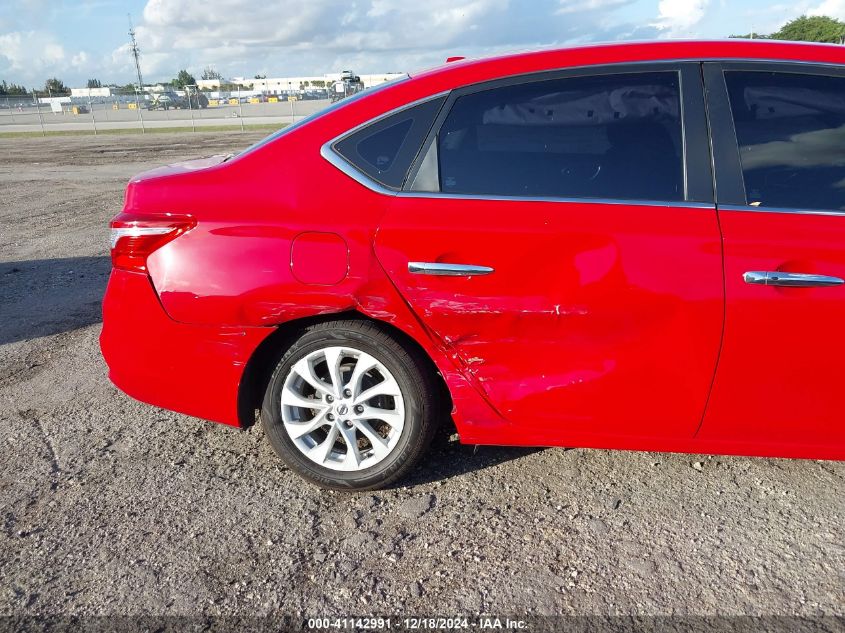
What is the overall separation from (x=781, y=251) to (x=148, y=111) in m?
48.4

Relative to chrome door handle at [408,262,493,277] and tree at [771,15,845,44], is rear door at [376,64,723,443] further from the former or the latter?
tree at [771,15,845,44]

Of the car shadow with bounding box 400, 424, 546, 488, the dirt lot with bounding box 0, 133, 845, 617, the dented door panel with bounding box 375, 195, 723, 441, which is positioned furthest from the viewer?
the car shadow with bounding box 400, 424, 546, 488

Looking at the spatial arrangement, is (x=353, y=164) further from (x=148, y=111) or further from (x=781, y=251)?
(x=148, y=111)

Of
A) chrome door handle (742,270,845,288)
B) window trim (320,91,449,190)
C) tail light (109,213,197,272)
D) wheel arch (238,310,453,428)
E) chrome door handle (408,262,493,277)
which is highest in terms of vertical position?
window trim (320,91,449,190)

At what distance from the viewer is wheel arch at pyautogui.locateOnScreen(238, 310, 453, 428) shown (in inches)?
110

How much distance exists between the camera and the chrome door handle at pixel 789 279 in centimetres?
244

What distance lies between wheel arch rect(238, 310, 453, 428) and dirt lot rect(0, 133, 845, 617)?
37 cm

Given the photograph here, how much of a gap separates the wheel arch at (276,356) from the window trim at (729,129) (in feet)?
4.21

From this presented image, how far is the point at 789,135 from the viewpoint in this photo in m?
2.62

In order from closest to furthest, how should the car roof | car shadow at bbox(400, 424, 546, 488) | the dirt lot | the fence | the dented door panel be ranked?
the dirt lot → the dented door panel → the car roof → car shadow at bbox(400, 424, 546, 488) → the fence

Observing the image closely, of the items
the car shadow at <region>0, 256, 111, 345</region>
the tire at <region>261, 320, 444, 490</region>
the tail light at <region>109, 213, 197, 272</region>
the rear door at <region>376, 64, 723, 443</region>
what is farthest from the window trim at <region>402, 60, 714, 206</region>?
the car shadow at <region>0, 256, 111, 345</region>

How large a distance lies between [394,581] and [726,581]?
1.17m

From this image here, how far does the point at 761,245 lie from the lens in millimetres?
2480

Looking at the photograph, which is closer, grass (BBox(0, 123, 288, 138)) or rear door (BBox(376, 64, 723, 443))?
rear door (BBox(376, 64, 723, 443))
